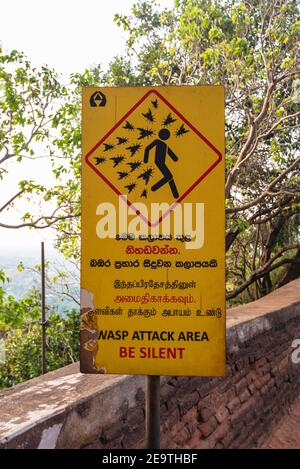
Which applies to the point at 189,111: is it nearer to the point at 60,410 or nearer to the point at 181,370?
the point at 181,370

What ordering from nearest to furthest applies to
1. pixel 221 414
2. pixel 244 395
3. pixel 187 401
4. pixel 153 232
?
1. pixel 153 232
2. pixel 187 401
3. pixel 221 414
4. pixel 244 395

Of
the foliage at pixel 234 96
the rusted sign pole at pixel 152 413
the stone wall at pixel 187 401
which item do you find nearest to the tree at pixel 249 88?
the foliage at pixel 234 96

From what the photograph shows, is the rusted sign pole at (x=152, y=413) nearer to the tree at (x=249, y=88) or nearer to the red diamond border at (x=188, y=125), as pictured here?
the red diamond border at (x=188, y=125)

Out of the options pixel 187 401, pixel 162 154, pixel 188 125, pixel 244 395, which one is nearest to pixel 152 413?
pixel 162 154

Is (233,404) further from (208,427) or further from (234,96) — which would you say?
(234,96)

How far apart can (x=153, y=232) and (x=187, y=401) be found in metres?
1.66

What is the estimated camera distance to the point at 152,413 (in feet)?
6.51

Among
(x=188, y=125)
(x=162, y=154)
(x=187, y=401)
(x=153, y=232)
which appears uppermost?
(x=188, y=125)

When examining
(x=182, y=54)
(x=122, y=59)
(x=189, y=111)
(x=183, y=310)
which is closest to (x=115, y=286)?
(x=183, y=310)

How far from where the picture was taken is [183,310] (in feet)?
6.33

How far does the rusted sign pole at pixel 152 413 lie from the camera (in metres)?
1.98

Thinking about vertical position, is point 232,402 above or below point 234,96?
below

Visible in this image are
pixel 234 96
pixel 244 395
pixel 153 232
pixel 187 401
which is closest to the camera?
pixel 153 232

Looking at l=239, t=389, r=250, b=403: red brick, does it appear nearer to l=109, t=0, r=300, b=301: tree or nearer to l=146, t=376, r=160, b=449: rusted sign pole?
l=146, t=376, r=160, b=449: rusted sign pole
